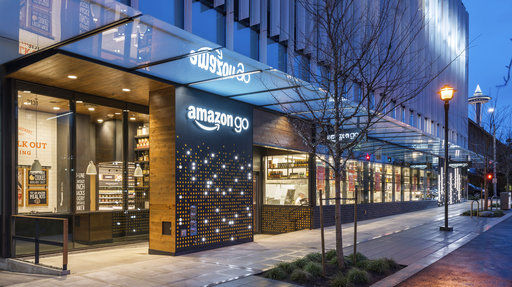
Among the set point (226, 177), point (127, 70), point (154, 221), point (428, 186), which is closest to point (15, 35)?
point (127, 70)

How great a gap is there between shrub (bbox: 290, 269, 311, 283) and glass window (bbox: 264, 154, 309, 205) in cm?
890

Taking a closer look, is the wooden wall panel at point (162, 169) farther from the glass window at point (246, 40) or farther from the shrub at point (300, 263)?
the shrub at point (300, 263)

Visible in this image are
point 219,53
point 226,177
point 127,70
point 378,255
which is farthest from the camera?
point 226,177

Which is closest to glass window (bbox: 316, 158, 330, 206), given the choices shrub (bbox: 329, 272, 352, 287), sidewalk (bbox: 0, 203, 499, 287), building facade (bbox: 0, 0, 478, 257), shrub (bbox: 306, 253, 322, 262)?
building facade (bbox: 0, 0, 478, 257)

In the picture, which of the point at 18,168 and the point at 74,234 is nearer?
the point at 18,168

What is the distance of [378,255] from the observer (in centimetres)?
1006

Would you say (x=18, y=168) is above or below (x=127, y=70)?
below

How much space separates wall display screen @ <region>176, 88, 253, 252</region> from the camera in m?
10.5

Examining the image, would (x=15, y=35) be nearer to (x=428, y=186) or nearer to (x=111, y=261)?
(x=111, y=261)

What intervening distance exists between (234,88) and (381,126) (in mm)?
7923

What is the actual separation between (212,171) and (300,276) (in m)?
4.83

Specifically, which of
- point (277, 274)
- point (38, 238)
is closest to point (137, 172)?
point (38, 238)

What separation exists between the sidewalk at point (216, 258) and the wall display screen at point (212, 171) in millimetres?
546

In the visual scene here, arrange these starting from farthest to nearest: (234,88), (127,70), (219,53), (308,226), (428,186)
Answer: (428,186) < (308,226) < (234,88) < (127,70) < (219,53)
